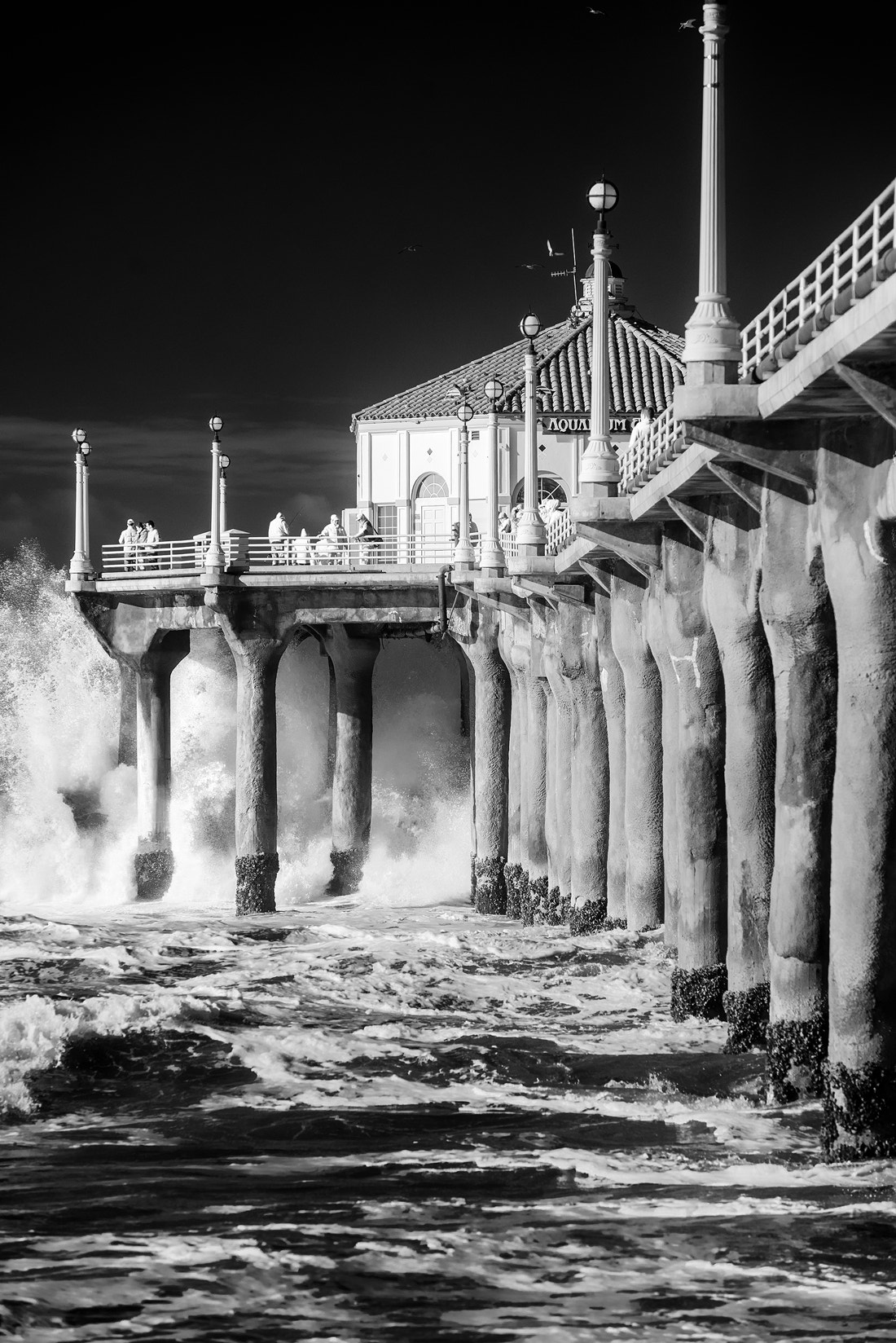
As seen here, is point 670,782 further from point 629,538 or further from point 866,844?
point 866,844

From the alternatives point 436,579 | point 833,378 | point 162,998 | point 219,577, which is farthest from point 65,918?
point 833,378

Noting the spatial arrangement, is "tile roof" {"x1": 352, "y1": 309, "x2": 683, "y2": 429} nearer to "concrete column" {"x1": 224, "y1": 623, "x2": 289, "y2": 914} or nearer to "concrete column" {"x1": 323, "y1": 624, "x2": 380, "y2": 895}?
"concrete column" {"x1": 323, "y1": 624, "x2": 380, "y2": 895}

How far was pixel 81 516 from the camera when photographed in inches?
1518

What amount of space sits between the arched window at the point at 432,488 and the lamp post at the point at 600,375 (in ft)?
92.8

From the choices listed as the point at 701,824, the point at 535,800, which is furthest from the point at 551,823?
the point at 701,824

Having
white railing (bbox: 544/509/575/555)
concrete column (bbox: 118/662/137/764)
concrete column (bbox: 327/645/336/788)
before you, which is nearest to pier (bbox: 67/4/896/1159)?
white railing (bbox: 544/509/575/555)

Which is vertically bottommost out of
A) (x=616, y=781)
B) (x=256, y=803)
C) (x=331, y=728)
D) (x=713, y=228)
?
(x=256, y=803)

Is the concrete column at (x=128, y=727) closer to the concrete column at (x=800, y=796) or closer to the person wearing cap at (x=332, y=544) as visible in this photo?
the person wearing cap at (x=332, y=544)

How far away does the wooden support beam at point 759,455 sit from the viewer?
15102 millimetres

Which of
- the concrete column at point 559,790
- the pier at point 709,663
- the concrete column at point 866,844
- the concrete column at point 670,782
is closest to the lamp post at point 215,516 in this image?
the pier at point 709,663

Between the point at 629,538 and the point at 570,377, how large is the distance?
2797 centimetres

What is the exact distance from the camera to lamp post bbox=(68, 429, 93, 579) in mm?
36969

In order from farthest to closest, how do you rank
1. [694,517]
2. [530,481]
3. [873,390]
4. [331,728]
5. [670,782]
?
[331,728] < [530,481] < [670,782] < [694,517] < [873,390]

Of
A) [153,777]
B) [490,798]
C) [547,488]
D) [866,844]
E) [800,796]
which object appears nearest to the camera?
[866,844]
